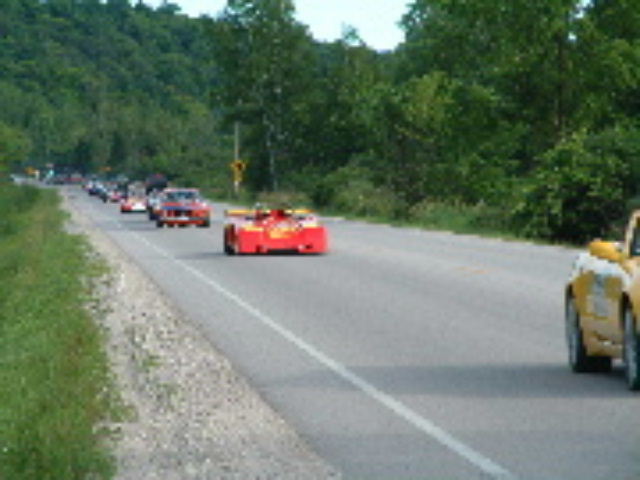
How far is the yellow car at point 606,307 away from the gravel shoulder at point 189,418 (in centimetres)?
247

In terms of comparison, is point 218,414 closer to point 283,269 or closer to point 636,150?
point 283,269

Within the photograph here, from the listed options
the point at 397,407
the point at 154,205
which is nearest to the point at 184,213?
the point at 154,205


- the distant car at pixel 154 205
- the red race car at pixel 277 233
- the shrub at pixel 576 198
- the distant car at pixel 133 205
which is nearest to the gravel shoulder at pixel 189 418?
the red race car at pixel 277 233

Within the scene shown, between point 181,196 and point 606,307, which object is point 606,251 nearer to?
point 606,307

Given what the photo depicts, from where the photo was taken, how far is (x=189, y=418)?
12.0m

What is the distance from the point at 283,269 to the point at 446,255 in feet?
18.2

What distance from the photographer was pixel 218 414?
1225 cm

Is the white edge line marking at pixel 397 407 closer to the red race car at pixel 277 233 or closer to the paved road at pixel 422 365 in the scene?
the paved road at pixel 422 365

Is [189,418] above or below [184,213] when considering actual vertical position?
above

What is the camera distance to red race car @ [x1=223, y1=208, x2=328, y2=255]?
3647 cm

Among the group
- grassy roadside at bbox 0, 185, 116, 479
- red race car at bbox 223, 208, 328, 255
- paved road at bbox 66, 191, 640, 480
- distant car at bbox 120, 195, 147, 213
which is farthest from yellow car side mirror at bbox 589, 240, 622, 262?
distant car at bbox 120, 195, 147, 213

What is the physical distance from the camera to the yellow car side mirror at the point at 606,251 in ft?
42.7

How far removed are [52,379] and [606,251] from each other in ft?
13.6

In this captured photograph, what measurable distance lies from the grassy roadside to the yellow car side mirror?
3668 millimetres
